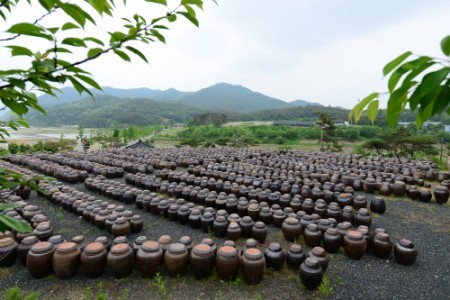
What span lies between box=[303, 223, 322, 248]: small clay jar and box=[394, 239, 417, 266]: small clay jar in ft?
4.29

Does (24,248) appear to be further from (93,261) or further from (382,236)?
(382,236)

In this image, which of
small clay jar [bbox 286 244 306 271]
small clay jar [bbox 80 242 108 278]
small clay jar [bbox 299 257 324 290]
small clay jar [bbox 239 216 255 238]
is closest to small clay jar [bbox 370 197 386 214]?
small clay jar [bbox 239 216 255 238]

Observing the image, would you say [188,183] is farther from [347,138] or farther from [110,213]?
[347,138]

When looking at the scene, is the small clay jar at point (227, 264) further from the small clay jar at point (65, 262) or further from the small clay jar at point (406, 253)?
the small clay jar at point (406, 253)

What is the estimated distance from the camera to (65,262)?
4270mm

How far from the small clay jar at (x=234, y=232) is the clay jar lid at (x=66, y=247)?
281cm

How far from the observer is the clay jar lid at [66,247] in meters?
4.35

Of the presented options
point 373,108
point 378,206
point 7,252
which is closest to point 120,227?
point 7,252

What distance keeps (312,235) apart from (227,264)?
77.3 inches

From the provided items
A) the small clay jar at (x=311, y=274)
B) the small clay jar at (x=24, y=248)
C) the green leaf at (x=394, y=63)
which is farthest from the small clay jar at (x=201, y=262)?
the green leaf at (x=394, y=63)

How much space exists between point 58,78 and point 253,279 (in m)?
3.97

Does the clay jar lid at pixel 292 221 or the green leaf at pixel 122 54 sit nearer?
the green leaf at pixel 122 54

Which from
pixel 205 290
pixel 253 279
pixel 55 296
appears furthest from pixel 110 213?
pixel 253 279

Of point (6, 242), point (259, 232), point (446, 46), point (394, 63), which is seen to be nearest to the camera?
point (446, 46)
